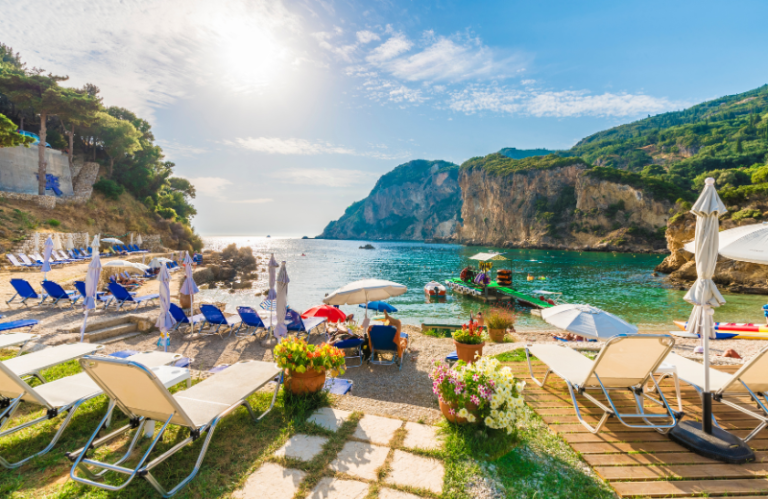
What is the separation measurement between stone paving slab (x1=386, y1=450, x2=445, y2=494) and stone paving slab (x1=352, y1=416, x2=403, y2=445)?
0.27 meters

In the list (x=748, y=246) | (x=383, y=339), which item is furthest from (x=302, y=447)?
(x=748, y=246)

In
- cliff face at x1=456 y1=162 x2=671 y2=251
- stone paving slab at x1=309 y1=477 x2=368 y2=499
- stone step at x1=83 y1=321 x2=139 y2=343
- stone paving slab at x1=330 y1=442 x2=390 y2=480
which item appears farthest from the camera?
cliff face at x1=456 y1=162 x2=671 y2=251

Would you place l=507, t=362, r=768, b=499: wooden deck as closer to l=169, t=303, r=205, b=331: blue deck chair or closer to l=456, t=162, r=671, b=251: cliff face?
l=169, t=303, r=205, b=331: blue deck chair

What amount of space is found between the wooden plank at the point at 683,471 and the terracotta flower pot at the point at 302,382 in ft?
9.45

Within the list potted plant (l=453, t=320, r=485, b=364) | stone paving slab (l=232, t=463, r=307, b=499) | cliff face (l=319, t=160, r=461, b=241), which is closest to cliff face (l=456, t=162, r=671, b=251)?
cliff face (l=319, t=160, r=461, b=241)

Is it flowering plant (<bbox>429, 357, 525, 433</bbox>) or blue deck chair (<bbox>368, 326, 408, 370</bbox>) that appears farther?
blue deck chair (<bbox>368, 326, 408, 370</bbox>)

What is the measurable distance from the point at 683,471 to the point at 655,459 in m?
0.20

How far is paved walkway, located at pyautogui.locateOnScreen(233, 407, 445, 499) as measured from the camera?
94.4 inches

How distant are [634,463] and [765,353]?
6.20ft

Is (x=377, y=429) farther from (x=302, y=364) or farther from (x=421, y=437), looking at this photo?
(x=302, y=364)

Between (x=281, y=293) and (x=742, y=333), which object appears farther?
(x=742, y=333)

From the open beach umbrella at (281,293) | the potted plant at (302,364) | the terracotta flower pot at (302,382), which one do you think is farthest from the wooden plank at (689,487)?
the open beach umbrella at (281,293)

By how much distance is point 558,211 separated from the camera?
8894cm

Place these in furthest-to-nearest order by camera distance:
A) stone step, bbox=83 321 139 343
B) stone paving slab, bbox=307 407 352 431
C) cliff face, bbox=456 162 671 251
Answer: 1. cliff face, bbox=456 162 671 251
2. stone step, bbox=83 321 139 343
3. stone paving slab, bbox=307 407 352 431
